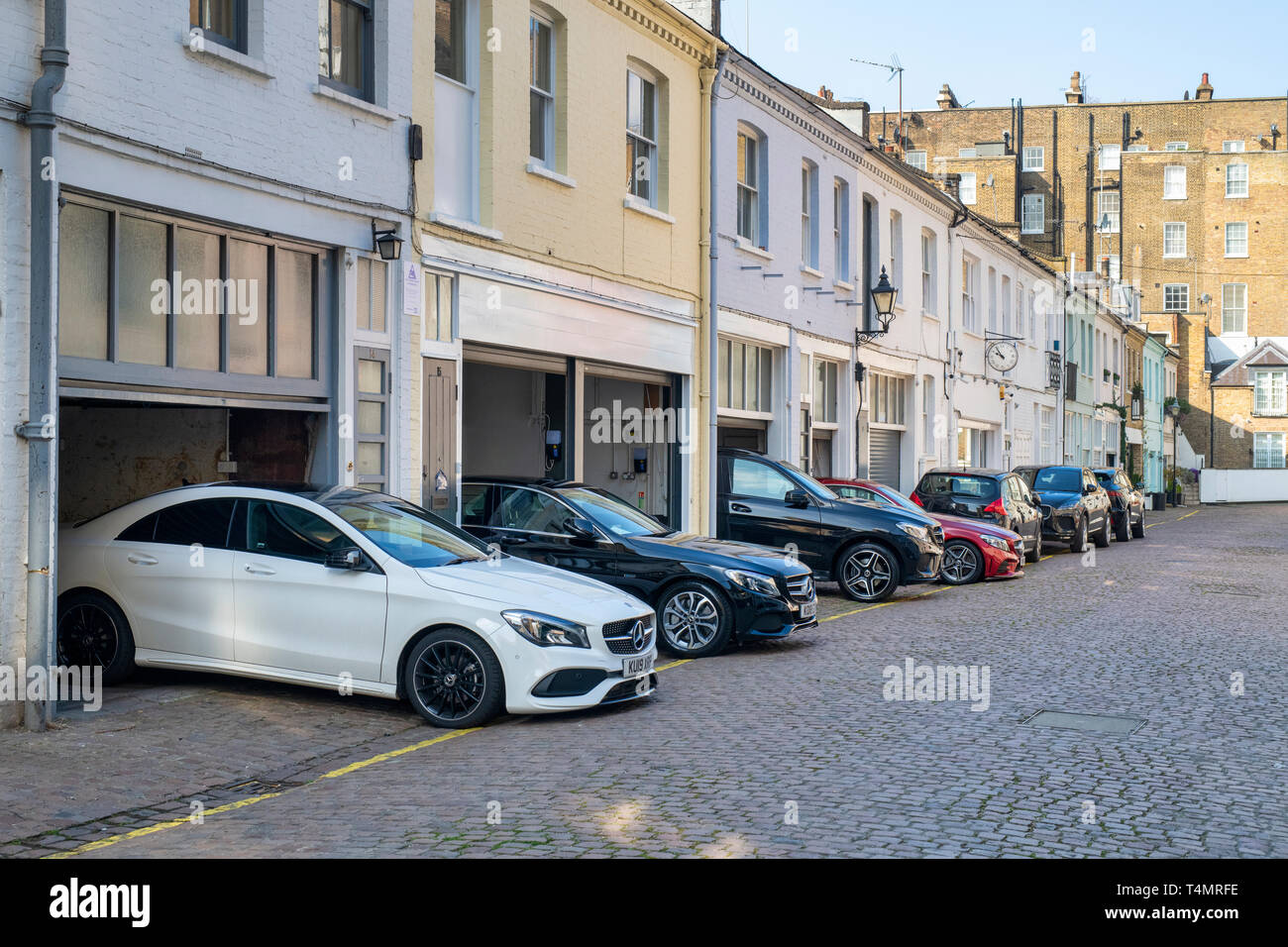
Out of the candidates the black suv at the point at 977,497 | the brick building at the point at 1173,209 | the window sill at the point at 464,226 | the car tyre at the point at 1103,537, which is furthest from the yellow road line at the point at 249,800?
the brick building at the point at 1173,209

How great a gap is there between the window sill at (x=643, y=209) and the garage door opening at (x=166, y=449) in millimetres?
6542

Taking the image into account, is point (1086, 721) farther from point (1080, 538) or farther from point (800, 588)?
point (1080, 538)

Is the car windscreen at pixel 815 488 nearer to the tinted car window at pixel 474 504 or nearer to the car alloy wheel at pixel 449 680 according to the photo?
the tinted car window at pixel 474 504

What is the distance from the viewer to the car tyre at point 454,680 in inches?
330

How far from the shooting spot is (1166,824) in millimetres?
6074

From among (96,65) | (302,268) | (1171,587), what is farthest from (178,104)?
(1171,587)

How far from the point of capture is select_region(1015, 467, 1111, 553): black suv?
26016 millimetres

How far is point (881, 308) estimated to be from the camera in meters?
25.0

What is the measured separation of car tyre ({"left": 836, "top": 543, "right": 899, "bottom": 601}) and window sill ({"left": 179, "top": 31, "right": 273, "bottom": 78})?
8.78 metres

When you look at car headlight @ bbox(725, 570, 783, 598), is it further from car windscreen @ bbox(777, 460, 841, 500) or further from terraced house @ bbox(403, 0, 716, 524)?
car windscreen @ bbox(777, 460, 841, 500)

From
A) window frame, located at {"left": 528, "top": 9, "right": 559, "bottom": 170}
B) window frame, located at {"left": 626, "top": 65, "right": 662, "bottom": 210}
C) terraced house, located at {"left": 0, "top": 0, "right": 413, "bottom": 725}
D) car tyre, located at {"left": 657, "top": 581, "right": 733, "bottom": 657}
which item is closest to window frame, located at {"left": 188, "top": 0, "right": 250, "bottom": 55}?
terraced house, located at {"left": 0, "top": 0, "right": 413, "bottom": 725}

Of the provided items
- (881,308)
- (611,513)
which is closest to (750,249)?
(881,308)

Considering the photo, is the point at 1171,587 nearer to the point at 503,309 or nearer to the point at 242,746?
the point at 503,309

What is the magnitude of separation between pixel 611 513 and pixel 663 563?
1.00 m
